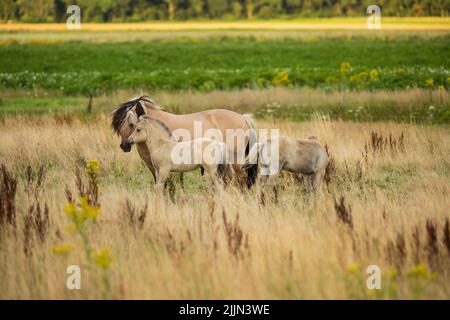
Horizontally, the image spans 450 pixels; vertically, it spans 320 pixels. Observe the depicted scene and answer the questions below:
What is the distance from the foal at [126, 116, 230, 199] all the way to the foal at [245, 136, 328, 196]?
0.49 m

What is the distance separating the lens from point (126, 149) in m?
9.66

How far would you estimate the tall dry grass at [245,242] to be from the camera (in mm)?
6137

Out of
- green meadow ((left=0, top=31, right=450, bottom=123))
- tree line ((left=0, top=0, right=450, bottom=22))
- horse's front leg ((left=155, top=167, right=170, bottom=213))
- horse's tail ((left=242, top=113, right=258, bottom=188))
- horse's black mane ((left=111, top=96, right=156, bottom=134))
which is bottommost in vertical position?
horse's front leg ((left=155, top=167, right=170, bottom=213))

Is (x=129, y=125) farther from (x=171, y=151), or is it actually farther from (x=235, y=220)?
(x=235, y=220)

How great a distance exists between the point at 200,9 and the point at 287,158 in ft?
336

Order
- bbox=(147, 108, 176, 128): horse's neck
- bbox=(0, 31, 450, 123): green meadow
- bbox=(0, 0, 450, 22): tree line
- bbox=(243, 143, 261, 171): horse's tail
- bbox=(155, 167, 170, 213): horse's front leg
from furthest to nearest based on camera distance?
bbox=(0, 0, 450, 22): tree line → bbox=(0, 31, 450, 123): green meadow → bbox=(147, 108, 176, 128): horse's neck → bbox=(243, 143, 261, 171): horse's tail → bbox=(155, 167, 170, 213): horse's front leg

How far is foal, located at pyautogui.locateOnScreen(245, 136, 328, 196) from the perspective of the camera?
31.5ft

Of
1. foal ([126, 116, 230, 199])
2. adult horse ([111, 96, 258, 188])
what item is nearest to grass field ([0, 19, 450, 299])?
foal ([126, 116, 230, 199])

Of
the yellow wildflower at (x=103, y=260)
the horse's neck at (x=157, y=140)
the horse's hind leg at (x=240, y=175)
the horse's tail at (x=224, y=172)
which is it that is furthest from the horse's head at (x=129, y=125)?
the yellow wildflower at (x=103, y=260)

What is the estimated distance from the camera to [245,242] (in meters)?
6.95

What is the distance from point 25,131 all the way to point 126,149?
645 cm

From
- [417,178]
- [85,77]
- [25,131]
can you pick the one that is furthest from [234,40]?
[417,178]

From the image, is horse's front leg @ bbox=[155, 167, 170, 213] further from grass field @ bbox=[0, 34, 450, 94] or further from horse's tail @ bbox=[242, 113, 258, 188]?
grass field @ bbox=[0, 34, 450, 94]

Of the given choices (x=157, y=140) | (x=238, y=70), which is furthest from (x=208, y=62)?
(x=157, y=140)
